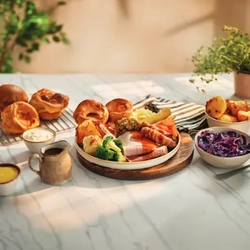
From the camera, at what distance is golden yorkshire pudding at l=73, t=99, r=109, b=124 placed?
4.93 feet

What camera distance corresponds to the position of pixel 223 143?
1377mm

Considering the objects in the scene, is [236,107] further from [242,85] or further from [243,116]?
[242,85]

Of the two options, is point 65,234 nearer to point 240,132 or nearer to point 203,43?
point 240,132

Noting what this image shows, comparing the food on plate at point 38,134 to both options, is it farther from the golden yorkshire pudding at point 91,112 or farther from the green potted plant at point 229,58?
the green potted plant at point 229,58

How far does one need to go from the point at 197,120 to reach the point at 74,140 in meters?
0.41

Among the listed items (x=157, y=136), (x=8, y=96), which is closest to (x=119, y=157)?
(x=157, y=136)

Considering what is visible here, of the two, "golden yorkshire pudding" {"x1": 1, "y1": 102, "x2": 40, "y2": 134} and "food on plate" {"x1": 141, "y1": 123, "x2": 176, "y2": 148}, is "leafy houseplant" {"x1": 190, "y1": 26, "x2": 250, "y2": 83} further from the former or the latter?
"golden yorkshire pudding" {"x1": 1, "y1": 102, "x2": 40, "y2": 134}

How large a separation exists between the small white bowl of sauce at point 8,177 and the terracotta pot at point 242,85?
3.13 ft

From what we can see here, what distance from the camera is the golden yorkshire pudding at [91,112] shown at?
1504 millimetres

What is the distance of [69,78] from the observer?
6.76 ft

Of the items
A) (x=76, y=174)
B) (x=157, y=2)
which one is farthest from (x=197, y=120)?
(x=157, y=2)

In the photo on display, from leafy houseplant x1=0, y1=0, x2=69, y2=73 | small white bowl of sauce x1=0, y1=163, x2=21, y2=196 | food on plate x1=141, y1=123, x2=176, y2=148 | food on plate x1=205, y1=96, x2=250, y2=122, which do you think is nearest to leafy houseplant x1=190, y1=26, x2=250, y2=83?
food on plate x1=205, y1=96, x2=250, y2=122

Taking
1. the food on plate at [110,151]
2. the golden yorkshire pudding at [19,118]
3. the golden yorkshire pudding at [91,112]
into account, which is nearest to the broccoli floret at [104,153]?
the food on plate at [110,151]

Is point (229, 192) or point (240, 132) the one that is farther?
point (240, 132)
